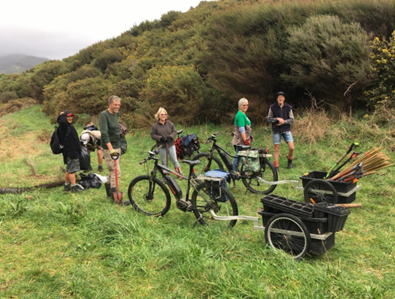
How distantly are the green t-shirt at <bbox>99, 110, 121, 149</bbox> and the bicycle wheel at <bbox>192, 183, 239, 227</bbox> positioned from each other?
2.06 m

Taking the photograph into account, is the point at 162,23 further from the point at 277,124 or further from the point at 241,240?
the point at 241,240

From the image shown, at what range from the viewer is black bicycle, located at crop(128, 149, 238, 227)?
13.6 feet

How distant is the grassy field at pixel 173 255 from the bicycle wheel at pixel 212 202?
28cm

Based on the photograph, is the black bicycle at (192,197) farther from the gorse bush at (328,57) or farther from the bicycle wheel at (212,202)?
the gorse bush at (328,57)

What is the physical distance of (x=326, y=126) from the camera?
7875 mm

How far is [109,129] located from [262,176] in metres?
3.21

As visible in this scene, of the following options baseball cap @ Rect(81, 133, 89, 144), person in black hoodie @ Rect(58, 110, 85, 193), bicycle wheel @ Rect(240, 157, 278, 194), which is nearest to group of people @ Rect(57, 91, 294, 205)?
person in black hoodie @ Rect(58, 110, 85, 193)

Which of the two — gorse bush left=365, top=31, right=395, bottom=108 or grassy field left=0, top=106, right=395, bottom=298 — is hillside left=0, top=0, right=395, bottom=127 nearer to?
gorse bush left=365, top=31, right=395, bottom=108

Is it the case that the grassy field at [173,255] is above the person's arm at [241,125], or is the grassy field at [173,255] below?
below

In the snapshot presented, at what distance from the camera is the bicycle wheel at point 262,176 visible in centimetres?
561

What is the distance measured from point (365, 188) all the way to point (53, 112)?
69.7 feet

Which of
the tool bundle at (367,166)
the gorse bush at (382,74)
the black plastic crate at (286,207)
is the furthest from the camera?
the gorse bush at (382,74)

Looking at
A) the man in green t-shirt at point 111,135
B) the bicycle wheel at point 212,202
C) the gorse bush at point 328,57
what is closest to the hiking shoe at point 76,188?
the man in green t-shirt at point 111,135

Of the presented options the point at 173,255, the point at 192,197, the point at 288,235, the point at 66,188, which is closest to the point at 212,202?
the point at 192,197
